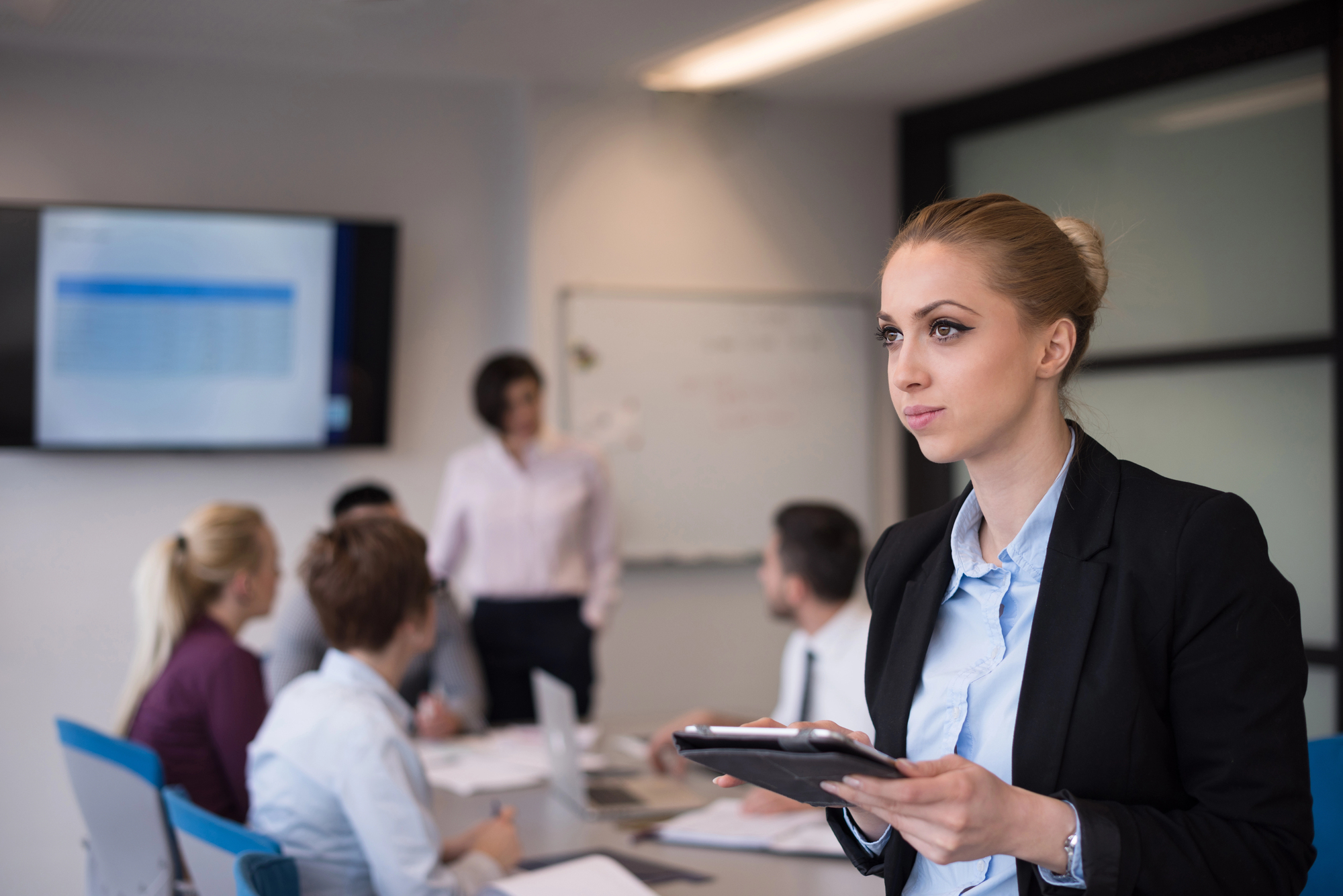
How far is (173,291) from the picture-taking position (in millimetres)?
4070

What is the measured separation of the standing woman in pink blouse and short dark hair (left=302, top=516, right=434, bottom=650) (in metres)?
1.81

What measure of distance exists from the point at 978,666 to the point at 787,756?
1.10 feet

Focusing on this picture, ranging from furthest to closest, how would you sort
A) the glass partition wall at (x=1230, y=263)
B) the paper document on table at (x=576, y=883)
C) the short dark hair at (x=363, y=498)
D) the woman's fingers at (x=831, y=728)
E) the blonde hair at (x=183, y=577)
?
the glass partition wall at (x=1230, y=263)
the short dark hair at (x=363, y=498)
the blonde hair at (x=183, y=577)
the paper document on table at (x=576, y=883)
the woman's fingers at (x=831, y=728)

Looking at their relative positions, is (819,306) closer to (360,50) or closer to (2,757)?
(360,50)

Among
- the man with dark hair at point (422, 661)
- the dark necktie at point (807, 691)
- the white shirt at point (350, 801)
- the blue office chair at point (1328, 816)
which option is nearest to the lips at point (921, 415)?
the blue office chair at point (1328, 816)

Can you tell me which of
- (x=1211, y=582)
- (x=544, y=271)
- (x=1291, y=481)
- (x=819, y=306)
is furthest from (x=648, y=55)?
(x=1211, y=582)

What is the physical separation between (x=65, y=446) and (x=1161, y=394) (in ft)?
12.7

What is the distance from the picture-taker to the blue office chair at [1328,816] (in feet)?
5.02

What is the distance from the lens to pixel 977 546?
1241 millimetres

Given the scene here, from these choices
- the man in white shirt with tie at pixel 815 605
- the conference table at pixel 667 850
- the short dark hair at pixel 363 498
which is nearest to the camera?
the conference table at pixel 667 850

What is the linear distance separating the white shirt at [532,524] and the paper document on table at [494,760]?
946 mm

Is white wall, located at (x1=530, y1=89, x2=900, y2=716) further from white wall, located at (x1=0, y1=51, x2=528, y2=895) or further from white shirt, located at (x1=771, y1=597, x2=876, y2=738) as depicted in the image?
white shirt, located at (x1=771, y1=597, x2=876, y2=738)

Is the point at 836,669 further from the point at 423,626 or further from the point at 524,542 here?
the point at 524,542

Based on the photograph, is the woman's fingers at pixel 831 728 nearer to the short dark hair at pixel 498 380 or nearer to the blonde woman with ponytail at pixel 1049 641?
the blonde woman with ponytail at pixel 1049 641
